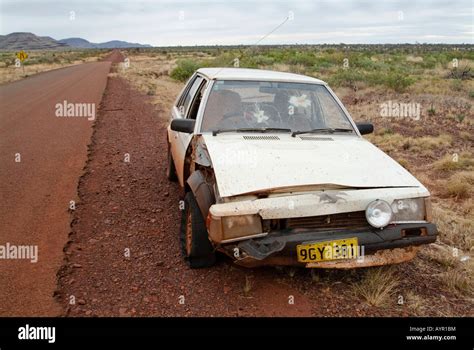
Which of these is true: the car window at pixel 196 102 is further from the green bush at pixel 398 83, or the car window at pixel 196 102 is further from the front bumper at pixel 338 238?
the green bush at pixel 398 83

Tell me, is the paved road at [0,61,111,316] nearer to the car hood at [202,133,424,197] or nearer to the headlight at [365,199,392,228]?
the car hood at [202,133,424,197]

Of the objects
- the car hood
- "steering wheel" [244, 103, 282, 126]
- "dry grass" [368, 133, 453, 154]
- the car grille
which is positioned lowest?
the car grille

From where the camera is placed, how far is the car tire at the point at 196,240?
12.3 feet

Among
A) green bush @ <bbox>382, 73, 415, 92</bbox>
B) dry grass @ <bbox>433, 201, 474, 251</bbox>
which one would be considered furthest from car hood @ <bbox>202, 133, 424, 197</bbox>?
green bush @ <bbox>382, 73, 415, 92</bbox>

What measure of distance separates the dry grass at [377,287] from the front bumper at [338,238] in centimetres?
25

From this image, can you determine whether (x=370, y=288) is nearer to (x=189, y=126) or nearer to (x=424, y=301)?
(x=424, y=301)

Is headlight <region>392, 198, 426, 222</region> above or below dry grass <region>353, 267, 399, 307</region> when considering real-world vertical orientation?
above

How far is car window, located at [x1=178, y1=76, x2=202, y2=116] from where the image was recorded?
212 inches

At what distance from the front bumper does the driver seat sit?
1586mm

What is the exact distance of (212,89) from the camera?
183 inches

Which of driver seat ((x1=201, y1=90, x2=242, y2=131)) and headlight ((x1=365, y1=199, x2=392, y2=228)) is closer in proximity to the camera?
headlight ((x1=365, y1=199, x2=392, y2=228))

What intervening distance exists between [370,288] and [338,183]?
97 centimetres

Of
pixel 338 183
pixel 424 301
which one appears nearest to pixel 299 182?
pixel 338 183

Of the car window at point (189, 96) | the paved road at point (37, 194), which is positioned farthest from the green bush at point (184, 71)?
the car window at point (189, 96)
